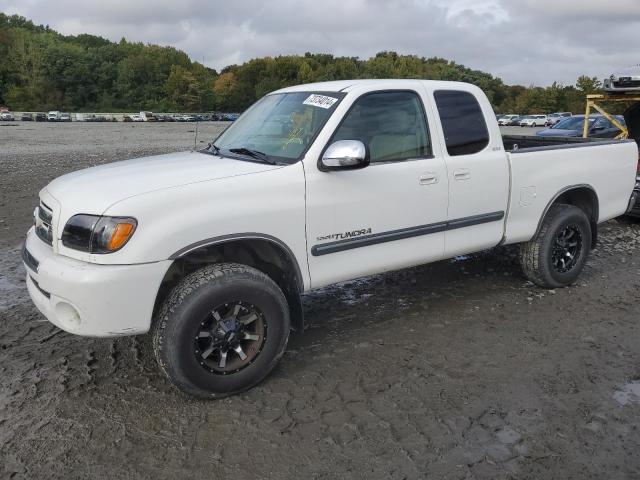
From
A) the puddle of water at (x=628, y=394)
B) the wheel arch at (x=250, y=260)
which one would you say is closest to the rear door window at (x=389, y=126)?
the wheel arch at (x=250, y=260)

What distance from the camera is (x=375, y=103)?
4.27 m

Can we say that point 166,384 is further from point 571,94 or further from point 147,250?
point 571,94

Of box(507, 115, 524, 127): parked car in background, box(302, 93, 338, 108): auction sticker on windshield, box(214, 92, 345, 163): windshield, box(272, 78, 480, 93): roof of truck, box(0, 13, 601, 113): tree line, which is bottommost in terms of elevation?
box(507, 115, 524, 127): parked car in background

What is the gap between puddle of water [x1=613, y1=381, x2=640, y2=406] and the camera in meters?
3.59

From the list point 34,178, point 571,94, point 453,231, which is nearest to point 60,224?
point 453,231

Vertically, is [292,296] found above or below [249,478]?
above

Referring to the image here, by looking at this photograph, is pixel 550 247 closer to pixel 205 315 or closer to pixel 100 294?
pixel 205 315

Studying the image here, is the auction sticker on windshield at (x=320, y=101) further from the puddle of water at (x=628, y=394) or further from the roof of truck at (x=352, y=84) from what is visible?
the puddle of water at (x=628, y=394)

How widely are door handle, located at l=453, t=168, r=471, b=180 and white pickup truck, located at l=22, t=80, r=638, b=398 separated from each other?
0.02 metres

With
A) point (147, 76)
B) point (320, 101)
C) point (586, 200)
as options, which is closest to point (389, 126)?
point (320, 101)

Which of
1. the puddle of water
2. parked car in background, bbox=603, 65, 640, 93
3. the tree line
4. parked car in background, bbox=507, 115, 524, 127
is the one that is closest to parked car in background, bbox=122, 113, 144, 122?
the tree line

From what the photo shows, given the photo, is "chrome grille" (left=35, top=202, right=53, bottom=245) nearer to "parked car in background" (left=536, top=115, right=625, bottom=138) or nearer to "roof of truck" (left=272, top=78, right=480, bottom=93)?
"roof of truck" (left=272, top=78, right=480, bottom=93)

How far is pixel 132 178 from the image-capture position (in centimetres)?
357

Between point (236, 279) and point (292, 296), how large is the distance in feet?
1.98
